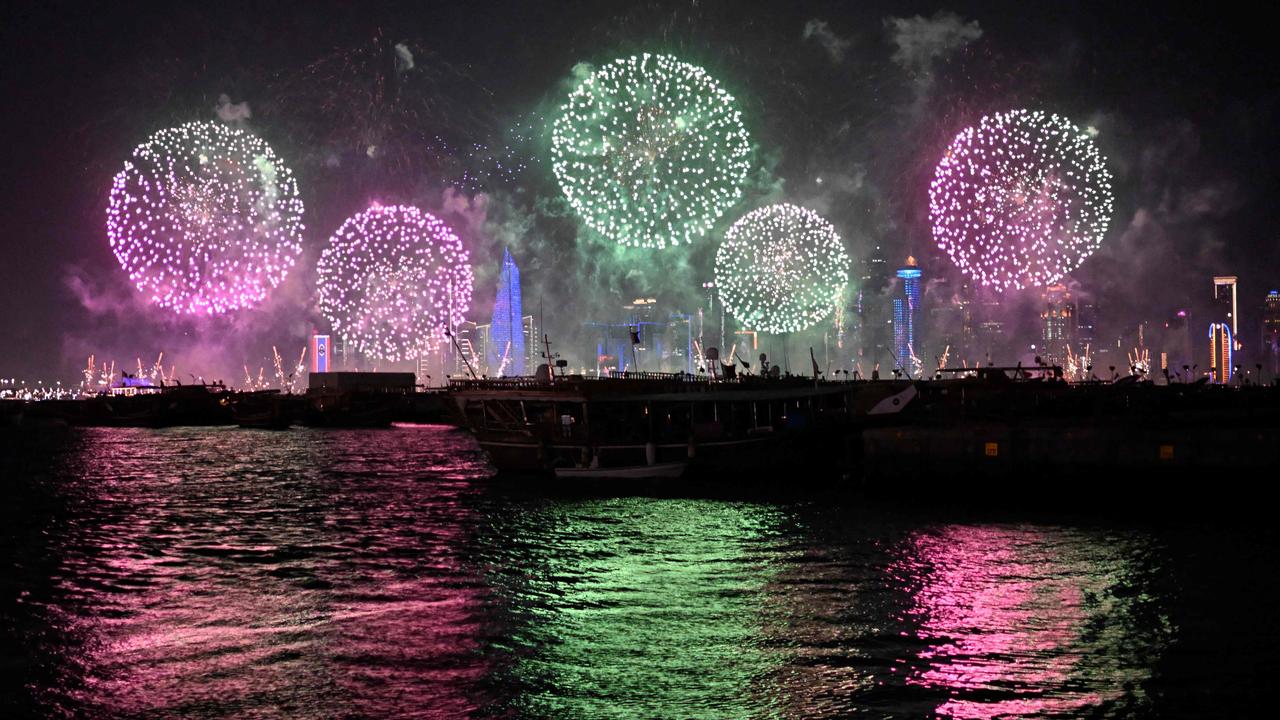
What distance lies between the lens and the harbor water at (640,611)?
22.6 metres

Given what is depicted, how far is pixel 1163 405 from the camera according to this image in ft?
332

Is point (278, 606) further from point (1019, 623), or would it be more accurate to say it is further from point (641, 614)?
point (1019, 623)

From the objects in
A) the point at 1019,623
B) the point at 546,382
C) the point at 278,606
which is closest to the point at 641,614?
the point at 1019,623

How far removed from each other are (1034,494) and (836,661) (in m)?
29.8

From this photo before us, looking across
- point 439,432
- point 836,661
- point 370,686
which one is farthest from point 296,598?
point 439,432

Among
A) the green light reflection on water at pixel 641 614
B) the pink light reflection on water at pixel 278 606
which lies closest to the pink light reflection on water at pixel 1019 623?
the green light reflection on water at pixel 641 614

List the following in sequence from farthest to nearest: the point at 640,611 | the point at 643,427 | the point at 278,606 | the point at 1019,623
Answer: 1. the point at 643,427
2. the point at 278,606
3. the point at 640,611
4. the point at 1019,623

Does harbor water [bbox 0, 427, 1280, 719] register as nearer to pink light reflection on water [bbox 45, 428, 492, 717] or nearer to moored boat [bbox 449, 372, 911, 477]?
pink light reflection on water [bbox 45, 428, 492, 717]

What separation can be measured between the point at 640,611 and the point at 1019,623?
31.5 feet

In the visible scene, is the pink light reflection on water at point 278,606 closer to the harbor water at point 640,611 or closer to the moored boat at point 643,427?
the harbor water at point 640,611

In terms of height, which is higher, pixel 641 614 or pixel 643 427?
pixel 643 427

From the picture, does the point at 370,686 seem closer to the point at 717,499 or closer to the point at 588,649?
the point at 588,649

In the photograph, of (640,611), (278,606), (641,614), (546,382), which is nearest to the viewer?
(641,614)

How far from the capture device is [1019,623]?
2797cm
